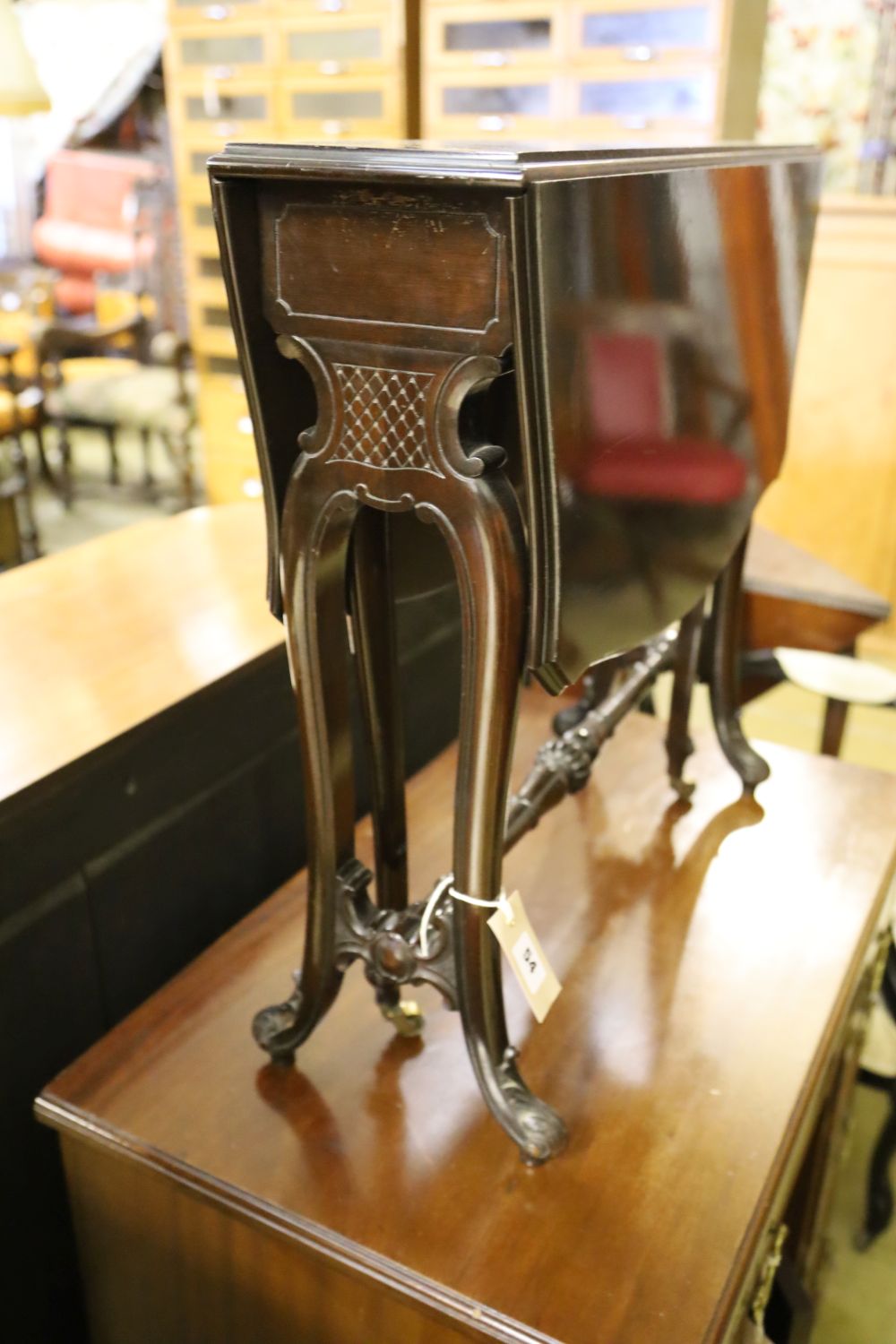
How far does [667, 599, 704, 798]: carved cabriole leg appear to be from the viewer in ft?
4.52

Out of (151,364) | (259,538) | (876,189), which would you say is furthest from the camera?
(151,364)

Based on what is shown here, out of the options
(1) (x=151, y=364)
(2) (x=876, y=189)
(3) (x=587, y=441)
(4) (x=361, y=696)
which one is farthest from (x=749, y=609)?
(1) (x=151, y=364)

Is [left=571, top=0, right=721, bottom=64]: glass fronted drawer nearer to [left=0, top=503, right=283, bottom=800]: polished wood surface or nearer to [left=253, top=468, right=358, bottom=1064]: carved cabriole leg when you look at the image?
[left=0, top=503, right=283, bottom=800]: polished wood surface

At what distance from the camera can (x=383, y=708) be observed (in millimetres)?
965

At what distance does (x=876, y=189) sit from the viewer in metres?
3.14

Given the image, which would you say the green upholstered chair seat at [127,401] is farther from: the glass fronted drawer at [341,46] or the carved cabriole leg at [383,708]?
the carved cabriole leg at [383,708]

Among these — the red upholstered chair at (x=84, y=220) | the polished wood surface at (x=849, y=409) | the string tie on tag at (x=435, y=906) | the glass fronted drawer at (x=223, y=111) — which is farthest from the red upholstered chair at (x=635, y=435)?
the red upholstered chair at (x=84, y=220)

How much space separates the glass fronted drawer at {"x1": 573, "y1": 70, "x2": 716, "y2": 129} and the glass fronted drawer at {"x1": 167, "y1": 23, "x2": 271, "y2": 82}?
44.9 inches

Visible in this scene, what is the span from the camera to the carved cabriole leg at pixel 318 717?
794mm

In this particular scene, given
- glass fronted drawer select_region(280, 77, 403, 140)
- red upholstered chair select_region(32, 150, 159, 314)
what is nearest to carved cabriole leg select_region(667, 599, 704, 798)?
glass fronted drawer select_region(280, 77, 403, 140)

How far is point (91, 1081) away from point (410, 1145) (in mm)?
288

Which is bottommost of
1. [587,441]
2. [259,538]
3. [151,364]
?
[151,364]

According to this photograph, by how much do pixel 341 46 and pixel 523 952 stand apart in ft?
11.0

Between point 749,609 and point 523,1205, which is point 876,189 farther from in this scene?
point 523,1205
